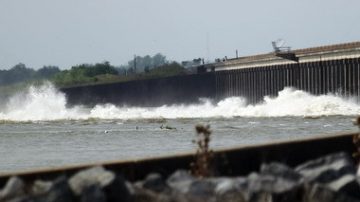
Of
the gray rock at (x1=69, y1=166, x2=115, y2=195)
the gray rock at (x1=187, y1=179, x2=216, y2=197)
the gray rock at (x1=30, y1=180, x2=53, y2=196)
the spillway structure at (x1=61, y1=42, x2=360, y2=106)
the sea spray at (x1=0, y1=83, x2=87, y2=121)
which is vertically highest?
the gray rock at (x1=69, y1=166, x2=115, y2=195)

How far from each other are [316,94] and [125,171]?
278ft

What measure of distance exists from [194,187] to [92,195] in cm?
97

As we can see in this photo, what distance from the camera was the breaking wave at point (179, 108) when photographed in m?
88.4

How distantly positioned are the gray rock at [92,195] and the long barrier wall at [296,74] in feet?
256

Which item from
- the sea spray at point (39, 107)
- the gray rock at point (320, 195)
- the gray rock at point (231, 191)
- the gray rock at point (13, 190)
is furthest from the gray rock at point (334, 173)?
the sea spray at point (39, 107)

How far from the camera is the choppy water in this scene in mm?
36656

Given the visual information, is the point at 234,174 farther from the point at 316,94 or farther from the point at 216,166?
the point at 316,94

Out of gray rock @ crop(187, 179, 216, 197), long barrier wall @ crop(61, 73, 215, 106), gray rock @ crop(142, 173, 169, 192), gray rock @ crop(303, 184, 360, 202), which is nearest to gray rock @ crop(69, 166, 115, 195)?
gray rock @ crop(142, 173, 169, 192)

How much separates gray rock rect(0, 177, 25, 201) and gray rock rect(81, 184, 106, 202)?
632 mm

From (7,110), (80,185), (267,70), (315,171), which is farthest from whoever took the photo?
(7,110)

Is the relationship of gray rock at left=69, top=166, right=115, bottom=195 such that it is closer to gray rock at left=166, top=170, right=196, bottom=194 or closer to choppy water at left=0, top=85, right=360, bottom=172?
gray rock at left=166, top=170, right=196, bottom=194

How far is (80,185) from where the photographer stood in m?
9.78

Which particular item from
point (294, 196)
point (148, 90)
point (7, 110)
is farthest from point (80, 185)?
point (148, 90)

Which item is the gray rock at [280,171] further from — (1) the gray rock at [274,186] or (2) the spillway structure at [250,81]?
(2) the spillway structure at [250,81]
